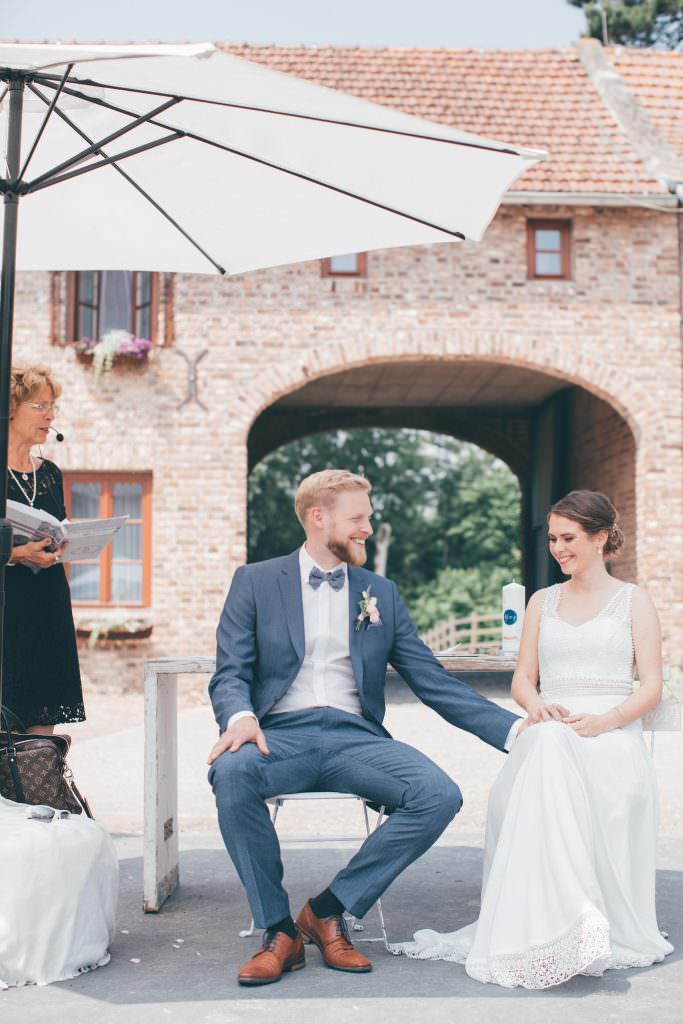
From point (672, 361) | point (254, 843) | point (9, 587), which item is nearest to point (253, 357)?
point (672, 361)

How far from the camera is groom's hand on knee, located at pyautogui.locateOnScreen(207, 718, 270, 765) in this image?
3.81m

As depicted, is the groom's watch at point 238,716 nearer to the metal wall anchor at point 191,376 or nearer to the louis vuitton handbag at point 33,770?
the louis vuitton handbag at point 33,770

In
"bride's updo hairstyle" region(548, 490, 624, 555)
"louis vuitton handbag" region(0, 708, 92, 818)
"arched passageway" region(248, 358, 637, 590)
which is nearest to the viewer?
"louis vuitton handbag" region(0, 708, 92, 818)

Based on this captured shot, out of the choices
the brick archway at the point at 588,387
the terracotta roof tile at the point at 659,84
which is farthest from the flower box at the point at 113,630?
the terracotta roof tile at the point at 659,84

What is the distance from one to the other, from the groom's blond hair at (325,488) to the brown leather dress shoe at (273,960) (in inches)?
56.2

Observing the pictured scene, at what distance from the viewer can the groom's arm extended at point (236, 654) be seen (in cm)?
400

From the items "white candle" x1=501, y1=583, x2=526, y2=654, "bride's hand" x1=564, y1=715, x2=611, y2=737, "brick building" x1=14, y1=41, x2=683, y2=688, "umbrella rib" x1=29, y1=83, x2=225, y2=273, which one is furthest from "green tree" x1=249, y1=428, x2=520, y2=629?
"bride's hand" x1=564, y1=715, x2=611, y2=737

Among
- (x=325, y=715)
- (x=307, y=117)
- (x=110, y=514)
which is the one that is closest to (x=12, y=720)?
(x=325, y=715)

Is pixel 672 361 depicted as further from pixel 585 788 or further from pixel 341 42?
pixel 585 788

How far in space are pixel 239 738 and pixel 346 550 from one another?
31.5 inches

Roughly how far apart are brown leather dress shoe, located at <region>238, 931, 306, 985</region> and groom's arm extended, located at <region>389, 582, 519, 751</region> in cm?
92

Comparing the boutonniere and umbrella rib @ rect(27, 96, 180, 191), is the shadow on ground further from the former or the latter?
umbrella rib @ rect(27, 96, 180, 191)

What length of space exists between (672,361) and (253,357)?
5.05m

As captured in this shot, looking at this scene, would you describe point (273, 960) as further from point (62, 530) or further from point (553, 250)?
point (553, 250)
